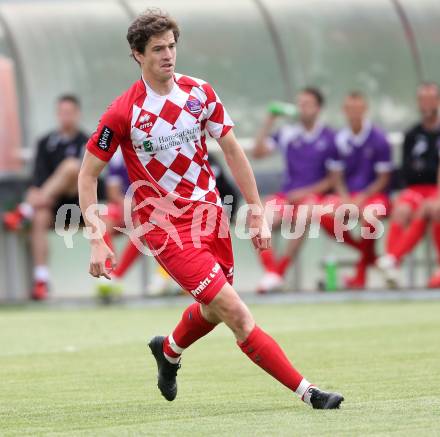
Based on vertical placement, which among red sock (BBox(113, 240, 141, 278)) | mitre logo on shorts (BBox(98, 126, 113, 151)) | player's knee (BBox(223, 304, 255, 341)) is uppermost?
mitre logo on shorts (BBox(98, 126, 113, 151))

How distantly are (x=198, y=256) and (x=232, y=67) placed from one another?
32.0ft

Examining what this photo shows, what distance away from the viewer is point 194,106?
6.70m

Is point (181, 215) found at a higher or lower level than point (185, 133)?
lower

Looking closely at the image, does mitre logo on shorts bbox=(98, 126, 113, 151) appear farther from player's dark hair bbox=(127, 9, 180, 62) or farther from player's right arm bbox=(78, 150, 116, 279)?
player's dark hair bbox=(127, 9, 180, 62)

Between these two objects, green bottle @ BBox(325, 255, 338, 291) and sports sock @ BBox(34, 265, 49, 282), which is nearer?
sports sock @ BBox(34, 265, 49, 282)

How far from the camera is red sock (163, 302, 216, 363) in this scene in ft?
22.6

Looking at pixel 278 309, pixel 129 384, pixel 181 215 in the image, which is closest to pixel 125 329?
pixel 278 309

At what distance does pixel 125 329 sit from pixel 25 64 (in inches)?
202

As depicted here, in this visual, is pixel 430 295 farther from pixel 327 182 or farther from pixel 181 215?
pixel 181 215

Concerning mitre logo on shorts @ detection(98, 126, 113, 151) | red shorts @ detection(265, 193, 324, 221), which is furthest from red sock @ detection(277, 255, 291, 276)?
mitre logo on shorts @ detection(98, 126, 113, 151)

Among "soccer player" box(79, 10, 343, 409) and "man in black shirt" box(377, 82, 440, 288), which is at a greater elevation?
"soccer player" box(79, 10, 343, 409)

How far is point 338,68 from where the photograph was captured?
16297 millimetres

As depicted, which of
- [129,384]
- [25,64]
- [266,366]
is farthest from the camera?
[25,64]

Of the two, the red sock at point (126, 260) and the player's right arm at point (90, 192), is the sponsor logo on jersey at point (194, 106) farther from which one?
the red sock at point (126, 260)
